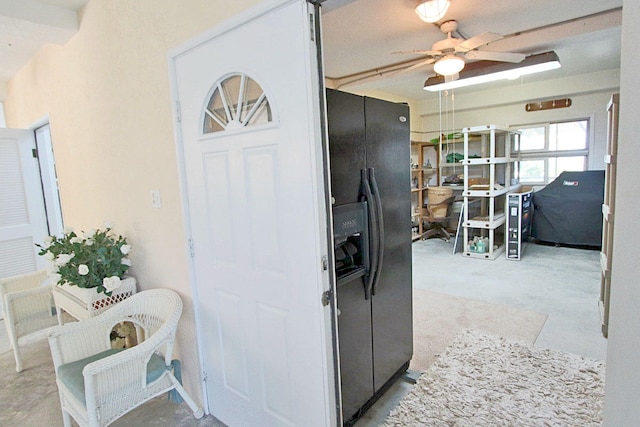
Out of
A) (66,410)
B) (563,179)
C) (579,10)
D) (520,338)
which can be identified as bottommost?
(520,338)

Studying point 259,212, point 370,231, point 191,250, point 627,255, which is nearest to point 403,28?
point 370,231

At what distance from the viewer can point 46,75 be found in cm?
319

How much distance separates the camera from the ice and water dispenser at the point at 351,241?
1.69 meters

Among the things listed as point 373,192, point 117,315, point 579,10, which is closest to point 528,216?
point 579,10

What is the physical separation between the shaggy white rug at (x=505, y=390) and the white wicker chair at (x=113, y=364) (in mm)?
1287

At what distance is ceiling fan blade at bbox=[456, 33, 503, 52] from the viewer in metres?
2.83

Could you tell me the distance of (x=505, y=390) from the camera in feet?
7.18

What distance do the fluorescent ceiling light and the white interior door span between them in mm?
3511

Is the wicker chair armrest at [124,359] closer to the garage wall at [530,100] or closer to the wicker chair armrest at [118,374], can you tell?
Answer: the wicker chair armrest at [118,374]

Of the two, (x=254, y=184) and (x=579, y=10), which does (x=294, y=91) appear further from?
(x=579, y=10)

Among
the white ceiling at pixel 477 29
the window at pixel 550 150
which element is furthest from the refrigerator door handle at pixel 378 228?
the window at pixel 550 150

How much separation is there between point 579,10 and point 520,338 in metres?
2.85

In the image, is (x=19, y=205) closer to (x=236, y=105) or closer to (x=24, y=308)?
(x=24, y=308)

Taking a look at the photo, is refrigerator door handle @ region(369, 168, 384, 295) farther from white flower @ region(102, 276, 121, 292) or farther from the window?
the window
